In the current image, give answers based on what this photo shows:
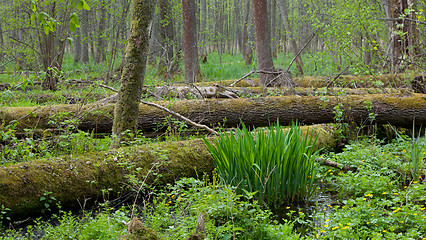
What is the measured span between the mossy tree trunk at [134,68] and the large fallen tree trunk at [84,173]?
0.49 metres

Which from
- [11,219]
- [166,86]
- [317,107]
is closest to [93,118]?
[166,86]

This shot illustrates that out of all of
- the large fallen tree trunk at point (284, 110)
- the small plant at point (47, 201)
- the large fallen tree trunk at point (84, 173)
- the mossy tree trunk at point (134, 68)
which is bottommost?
the small plant at point (47, 201)

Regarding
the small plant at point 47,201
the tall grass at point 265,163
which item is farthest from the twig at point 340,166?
the small plant at point 47,201

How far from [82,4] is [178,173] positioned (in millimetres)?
2933

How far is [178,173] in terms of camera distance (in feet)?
14.6

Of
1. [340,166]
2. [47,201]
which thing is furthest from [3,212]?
[340,166]

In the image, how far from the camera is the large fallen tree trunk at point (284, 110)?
6098 millimetres

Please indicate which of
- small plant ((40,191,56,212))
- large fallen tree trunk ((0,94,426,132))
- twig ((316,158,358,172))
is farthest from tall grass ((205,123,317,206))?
large fallen tree trunk ((0,94,426,132))

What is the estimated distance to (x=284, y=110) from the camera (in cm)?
642

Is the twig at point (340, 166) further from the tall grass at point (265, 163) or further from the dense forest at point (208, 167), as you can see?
the tall grass at point (265, 163)

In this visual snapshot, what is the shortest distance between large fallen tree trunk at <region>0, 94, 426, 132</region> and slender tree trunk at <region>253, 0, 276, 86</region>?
323cm

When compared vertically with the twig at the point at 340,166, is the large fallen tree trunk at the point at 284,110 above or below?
above

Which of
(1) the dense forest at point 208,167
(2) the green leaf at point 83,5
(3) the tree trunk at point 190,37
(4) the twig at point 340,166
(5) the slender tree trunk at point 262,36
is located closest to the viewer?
(2) the green leaf at point 83,5

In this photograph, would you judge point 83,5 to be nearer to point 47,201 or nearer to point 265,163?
point 265,163
